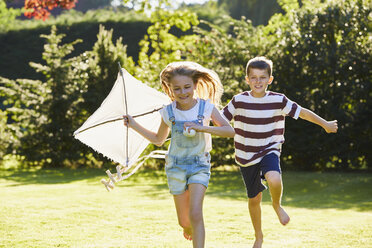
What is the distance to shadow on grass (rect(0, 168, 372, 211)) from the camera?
8938mm

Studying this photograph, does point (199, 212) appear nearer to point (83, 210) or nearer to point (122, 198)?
point (83, 210)

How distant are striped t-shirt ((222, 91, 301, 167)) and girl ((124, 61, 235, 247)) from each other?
63cm

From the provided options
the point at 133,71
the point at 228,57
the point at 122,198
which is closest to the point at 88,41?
the point at 133,71

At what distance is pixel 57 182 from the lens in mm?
11180

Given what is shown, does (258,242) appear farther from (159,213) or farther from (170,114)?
(159,213)

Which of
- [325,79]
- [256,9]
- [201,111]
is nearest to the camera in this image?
[201,111]

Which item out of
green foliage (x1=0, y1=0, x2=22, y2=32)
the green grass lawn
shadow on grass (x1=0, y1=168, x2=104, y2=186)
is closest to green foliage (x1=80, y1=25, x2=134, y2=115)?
shadow on grass (x1=0, y1=168, x2=104, y2=186)

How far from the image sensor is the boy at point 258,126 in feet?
16.2

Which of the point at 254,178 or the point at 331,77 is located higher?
the point at 331,77

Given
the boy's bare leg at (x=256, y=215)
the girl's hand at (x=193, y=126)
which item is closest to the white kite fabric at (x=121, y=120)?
the girl's hand at (x=193, y=126)

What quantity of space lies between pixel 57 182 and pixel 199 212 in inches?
301

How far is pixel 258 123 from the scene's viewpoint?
494 cm

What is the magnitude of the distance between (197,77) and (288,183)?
6987mm

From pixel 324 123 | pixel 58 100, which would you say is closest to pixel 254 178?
pixel 324 123
